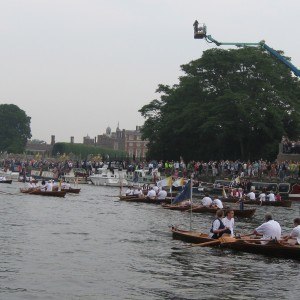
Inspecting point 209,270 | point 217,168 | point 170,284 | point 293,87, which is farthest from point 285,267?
point 293,87

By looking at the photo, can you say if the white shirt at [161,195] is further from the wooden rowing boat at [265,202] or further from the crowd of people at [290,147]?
the crowd of people at [290,147]

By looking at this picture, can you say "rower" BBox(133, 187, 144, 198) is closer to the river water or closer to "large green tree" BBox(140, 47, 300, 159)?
the river water

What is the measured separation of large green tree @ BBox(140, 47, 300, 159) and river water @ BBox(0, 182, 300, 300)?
138 feet

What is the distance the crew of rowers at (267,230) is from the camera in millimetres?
27836

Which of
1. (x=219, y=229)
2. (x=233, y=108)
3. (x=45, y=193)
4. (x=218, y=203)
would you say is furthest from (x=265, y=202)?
(x=219, y=229)

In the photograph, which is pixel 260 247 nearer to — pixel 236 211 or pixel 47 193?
pixel 236 211

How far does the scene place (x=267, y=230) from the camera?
93.4 feet

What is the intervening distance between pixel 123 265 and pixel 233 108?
191 ft

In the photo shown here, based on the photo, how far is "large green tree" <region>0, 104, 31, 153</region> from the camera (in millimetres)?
189000

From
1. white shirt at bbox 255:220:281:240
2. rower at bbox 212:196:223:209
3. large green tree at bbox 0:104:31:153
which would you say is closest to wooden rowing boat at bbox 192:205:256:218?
rower at bbox 212:196:223:209

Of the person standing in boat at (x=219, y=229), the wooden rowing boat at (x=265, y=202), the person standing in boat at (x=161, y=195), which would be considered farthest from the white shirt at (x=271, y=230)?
the wooden rowing boat at (x=265, y=202)

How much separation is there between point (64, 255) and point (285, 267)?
7.78m

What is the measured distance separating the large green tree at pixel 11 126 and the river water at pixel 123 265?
490 feet

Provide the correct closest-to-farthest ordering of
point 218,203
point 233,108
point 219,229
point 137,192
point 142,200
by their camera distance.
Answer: point 219,229 < point 218,203 < point 142,200 < point 137,192 < point 233,108
